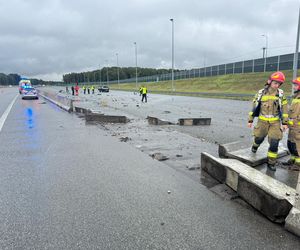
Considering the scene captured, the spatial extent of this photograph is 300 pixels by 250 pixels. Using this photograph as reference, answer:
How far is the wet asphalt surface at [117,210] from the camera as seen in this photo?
3018 millimetres

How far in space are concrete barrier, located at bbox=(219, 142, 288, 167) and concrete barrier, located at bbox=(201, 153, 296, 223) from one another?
0.77m

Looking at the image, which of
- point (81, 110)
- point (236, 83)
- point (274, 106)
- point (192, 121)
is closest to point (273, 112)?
point (274, 106)

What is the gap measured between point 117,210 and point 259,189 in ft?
Answer: 6.49

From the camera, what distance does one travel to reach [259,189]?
11.7 feet

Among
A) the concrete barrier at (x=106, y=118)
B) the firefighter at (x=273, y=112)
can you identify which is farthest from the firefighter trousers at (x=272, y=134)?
the concrete barrier at (x=106, y=118)

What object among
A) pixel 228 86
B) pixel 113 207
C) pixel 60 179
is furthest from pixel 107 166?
pixel 228 86

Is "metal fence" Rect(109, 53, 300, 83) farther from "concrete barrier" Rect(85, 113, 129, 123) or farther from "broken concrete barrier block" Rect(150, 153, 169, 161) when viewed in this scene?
"broken concrete barrier block" Rect(150, 153, 169, 161)

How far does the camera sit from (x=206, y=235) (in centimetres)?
311

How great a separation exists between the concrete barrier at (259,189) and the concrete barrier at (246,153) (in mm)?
768

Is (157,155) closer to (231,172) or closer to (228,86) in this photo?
(231,172)

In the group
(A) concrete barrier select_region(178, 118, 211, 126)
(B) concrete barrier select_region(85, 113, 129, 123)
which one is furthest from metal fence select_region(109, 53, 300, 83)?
(B) concrete barrier select_region(85, 113, 129, 123)

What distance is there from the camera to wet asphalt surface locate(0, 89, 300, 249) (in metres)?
3.02

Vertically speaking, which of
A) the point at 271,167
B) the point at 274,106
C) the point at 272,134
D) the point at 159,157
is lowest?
the point at 159,157

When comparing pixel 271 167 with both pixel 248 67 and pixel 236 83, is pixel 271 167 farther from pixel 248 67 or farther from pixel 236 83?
pixel 248 67
